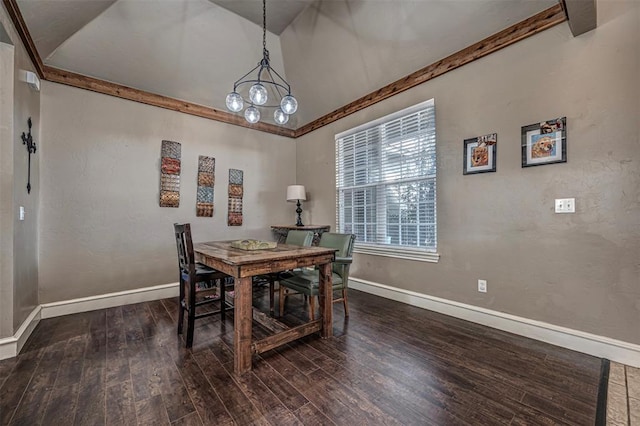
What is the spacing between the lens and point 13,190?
215 centimetres

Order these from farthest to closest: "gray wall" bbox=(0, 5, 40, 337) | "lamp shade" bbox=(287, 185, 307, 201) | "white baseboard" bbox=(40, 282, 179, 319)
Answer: "lamp shade" bbox=(287, 185, 307, 201), "white baseboard" bbox=(40, 282, 179, 319), "gray wall" bbox=(0, 5, 40, 337)

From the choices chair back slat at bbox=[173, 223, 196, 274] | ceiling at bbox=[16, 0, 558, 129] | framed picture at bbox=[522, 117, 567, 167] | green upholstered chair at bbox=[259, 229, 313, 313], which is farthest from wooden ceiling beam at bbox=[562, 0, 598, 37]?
chair back slat at bbox=[173, 223, 196, 274]

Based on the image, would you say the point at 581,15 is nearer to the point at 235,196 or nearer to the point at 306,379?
the point at 306,379

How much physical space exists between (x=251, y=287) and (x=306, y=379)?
718 mm

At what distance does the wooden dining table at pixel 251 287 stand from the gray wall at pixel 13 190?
1.38 meters

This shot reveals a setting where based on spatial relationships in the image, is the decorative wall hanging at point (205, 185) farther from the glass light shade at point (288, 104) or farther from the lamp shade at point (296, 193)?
the glass light shade at point (288, 104)

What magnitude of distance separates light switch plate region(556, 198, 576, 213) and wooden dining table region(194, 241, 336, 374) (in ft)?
6.31

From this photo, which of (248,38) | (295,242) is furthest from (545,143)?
(248,38)

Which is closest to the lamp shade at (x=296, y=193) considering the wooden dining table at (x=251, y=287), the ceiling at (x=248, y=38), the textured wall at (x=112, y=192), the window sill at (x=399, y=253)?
the textured wall at (x=112, y=192)

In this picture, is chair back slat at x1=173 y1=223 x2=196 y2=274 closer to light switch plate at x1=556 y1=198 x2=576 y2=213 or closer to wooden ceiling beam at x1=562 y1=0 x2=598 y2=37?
light switch plate at x1=556 y1=198 x2=576 y2=213

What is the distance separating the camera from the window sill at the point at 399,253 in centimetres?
308

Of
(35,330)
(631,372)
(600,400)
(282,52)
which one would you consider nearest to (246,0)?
(282,52)

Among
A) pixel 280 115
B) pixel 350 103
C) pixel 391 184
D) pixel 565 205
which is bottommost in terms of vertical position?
pixel 565 205

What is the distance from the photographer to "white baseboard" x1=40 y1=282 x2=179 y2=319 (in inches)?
116
